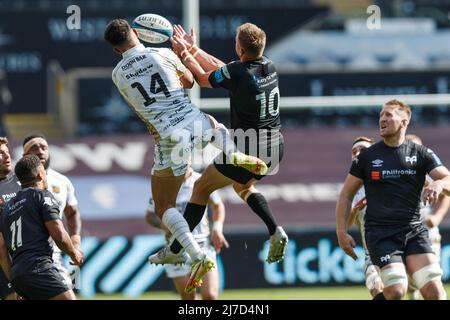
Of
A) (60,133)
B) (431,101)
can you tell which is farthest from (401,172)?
(60,133)

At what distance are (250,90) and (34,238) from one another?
2.37m

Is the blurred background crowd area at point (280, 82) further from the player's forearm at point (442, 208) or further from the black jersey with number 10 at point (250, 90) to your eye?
the black jersey with number 10 at point (250, 90)

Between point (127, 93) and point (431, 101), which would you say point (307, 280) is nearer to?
point (431, 101)

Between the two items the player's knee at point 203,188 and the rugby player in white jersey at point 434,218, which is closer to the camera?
the player's knee at point 203,188

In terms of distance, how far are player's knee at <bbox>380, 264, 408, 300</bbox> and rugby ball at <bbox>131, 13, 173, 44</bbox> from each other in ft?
9.38

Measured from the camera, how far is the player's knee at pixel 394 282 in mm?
10773

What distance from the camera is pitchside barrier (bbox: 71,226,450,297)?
57.3 ft

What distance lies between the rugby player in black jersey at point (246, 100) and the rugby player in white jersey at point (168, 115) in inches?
6.9

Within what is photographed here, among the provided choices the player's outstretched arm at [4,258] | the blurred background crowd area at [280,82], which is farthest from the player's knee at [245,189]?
the blurred background crowd area at [280,82]

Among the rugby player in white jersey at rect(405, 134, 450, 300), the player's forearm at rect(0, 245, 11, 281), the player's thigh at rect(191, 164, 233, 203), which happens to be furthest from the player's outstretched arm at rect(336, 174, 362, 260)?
the player's forearm at rect(0, 245, 11, 281)

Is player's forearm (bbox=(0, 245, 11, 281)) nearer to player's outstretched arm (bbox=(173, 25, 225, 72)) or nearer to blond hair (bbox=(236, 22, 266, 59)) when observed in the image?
player's outstretched arm (bbox=(173, 25, 225, 72))

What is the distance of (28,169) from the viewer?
407 inches
